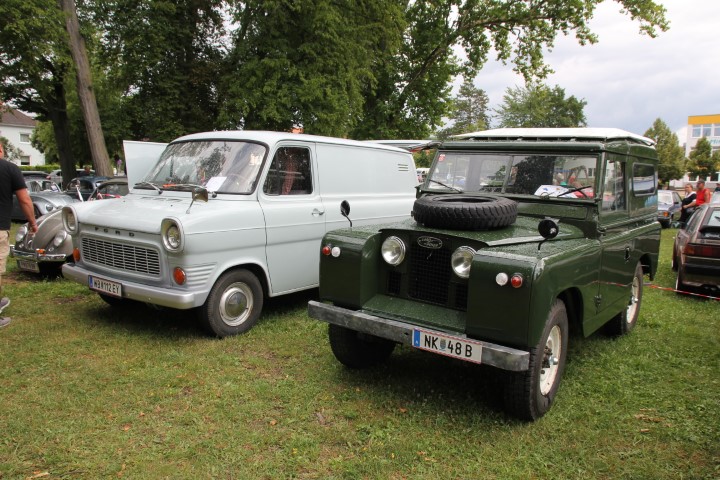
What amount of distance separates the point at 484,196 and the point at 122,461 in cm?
363

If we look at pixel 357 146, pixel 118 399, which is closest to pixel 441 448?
pixel 118 399

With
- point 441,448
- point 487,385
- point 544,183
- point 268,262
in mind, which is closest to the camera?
point 441,448

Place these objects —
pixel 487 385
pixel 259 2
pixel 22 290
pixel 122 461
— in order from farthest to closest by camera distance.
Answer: pixel 259 2
pixel 22 290
pixel 487 385
pixel 122 461

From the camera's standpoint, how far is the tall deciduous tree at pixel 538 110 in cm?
5169

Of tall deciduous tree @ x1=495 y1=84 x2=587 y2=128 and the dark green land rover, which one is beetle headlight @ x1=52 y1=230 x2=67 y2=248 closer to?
the dark green land rover

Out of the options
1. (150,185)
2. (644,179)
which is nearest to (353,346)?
(150,185)

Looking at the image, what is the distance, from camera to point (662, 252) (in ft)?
41.6

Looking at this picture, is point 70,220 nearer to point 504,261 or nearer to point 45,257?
point 45,257

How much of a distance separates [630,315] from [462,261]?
3445 millimetres

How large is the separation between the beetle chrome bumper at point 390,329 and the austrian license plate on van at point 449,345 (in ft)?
0.16

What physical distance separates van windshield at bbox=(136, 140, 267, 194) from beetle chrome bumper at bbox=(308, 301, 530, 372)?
84.3 inches

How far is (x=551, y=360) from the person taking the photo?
3869mm

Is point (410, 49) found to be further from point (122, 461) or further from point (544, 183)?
point (122, 461)

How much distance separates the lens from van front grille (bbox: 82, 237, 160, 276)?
5.11m
